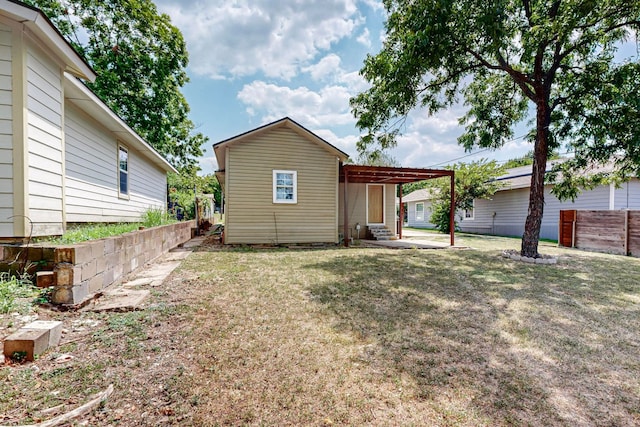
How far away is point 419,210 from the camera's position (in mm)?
26062

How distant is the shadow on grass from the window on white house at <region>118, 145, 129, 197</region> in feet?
22.6

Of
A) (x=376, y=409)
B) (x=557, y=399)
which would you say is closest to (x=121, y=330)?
(x=376, y=409)

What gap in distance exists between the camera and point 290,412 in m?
1.82

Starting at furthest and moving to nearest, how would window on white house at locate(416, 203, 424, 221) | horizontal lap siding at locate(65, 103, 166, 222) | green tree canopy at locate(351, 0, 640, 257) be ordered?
window on white house at locate(416, 203, 424, 221)
green tree canopy at locate(351, 0, 640, 257)
horizontal lap siding at locate(65, 103, 166, 222)

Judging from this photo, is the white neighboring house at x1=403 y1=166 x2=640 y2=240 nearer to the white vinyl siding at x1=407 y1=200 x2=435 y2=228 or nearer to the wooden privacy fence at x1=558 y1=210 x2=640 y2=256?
the wooden privacy fence at x1=558 y1=210 x2=640 y2=256

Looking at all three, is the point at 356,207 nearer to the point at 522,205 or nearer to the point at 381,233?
the point at 381,233

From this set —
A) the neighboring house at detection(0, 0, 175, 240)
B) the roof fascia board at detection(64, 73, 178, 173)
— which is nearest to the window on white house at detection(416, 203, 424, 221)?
the roof fascia board at detection(64, 73, 178, 173)

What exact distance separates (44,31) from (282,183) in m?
6.46

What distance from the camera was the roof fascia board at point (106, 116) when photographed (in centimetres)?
500

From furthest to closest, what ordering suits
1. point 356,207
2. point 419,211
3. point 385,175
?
point 419,211 → point 356,207 → point 385,175

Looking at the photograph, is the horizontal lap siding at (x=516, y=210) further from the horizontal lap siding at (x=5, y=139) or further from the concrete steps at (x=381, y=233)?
the horizontal lap siding at (x=5, y=139)

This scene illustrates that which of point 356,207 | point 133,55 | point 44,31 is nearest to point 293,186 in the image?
point 356,207

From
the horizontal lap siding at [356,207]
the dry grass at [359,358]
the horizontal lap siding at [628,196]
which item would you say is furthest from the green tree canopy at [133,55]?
the horizontal lap siding at [628,196]

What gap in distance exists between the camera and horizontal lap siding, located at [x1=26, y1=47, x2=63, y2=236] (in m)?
3.86
